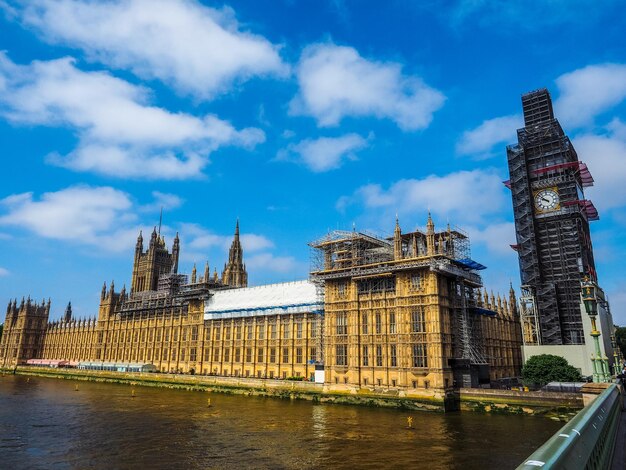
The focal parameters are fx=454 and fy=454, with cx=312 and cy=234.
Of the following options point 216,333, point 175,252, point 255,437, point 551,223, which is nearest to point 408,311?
point 255,437

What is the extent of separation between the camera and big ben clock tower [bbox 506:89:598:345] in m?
89.9

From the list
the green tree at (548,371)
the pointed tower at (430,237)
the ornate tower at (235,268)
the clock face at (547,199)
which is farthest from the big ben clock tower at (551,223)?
the ornate tower at (235,268)

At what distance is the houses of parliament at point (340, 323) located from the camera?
6875cm

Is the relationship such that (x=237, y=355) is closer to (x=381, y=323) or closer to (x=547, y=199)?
(x=381, y=323)

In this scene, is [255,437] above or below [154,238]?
below

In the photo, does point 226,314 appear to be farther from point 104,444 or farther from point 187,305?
point 104,444

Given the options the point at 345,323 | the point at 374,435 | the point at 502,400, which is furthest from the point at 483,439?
the point at 345,323

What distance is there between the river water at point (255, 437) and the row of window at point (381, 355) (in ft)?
25.7

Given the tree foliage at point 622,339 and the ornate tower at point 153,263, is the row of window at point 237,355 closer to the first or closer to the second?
the ornate tower at point 153,263

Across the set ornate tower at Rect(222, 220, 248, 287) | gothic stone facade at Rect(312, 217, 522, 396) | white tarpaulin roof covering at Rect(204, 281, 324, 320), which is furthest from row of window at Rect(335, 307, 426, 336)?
ornate tower at Rect(222, 220, 248, 287)

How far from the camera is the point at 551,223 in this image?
310 feet

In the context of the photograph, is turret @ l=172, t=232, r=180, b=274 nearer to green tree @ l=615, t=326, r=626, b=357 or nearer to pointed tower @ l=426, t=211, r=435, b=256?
→ pointed tower @ l=426, t=211, r=435, b=256

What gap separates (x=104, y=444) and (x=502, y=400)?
1904 inches

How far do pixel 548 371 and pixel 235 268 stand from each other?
11667 cm
